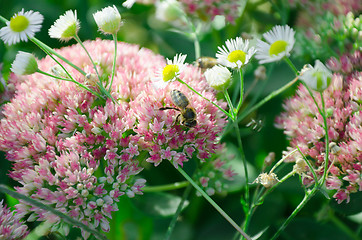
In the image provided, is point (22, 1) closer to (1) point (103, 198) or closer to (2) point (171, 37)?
(2) point (171, 37)

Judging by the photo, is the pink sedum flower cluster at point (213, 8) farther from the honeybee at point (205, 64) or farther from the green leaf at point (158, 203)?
the green leaf at point (158, 203)

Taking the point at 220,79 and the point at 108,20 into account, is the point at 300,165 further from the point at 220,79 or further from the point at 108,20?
the point at 108,20

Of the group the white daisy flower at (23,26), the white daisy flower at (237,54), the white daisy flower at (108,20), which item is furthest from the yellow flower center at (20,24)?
the white daisy flower at (237,54)

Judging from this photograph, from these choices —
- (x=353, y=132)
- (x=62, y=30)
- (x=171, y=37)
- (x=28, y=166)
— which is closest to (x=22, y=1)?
(x=171, y=37)

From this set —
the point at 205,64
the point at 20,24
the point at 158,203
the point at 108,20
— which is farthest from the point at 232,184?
the point at 20,24

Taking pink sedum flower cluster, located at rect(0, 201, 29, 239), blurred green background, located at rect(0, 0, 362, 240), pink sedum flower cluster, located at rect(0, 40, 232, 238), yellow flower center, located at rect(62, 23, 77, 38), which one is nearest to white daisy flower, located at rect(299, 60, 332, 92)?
pink sedum flower cluster, located at rect(0, 40, 232, 238)

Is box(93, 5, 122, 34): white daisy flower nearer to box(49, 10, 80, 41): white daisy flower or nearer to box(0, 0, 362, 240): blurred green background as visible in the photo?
box(49, 10, 80, 41): white daisy flower

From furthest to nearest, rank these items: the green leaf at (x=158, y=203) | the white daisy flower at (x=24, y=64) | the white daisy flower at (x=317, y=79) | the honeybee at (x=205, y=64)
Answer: the green leaf at (x=158, y=203)
the honeybee at (x=205, y=64)
the white daisy flower at (x=24, y=64)
the white daisy flower at (x=317, y=79)
